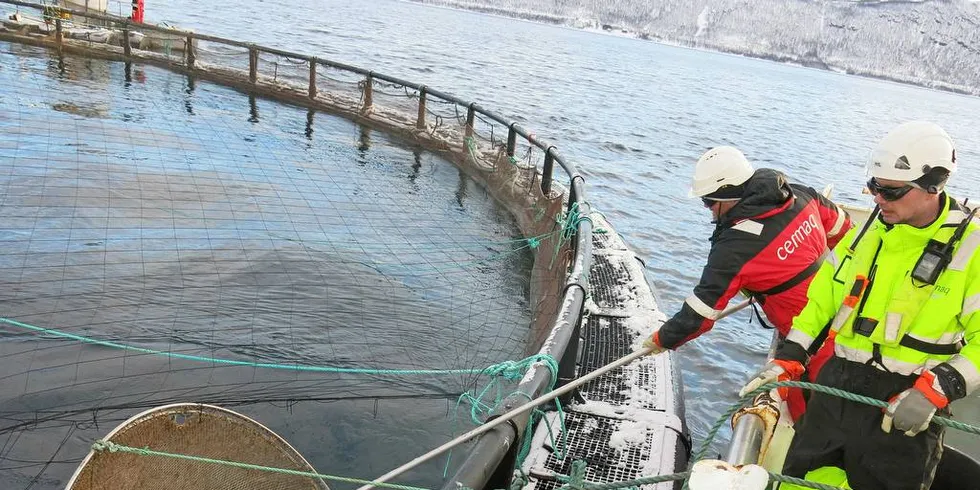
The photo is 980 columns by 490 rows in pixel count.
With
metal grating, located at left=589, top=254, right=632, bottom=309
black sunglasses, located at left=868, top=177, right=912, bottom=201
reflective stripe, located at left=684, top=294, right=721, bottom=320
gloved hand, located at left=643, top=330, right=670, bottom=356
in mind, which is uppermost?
black sunglasses, located at left=868, top=177, right=912, bottom=201

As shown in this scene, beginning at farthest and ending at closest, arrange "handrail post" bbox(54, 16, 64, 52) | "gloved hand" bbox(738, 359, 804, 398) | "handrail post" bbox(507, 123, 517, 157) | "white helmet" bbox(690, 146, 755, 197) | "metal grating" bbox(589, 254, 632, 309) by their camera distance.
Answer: "handrail post" bbox(54, 16, 64, 52) < "handrail post" bbox(507, 123, 517, 157) < "metal grating" bbox(589, 254, 632, 309) < "white helmet" bbox(690, 146, 755, 197) < "gloved hand" bbox(738, 359, 804, 398)

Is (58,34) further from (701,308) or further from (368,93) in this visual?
(701,308)

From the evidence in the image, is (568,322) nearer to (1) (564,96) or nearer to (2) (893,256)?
(2) (893,256)

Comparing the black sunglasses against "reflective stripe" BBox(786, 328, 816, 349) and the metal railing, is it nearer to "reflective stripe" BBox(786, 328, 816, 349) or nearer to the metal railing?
"reflective stripe" BBox(786, 328, 816, 349)

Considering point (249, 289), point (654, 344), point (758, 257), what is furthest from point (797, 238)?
point (249, 289)

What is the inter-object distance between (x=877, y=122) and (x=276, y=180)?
53.1m

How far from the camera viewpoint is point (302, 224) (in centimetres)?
840

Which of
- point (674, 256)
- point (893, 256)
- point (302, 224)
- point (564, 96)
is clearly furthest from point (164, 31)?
point (564, 96)

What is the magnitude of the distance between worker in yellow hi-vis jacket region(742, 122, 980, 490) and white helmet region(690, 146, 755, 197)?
987 millimetres

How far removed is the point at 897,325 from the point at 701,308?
3.66 ft

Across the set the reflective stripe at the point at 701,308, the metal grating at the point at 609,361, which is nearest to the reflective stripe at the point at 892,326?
the reflective stripe at the point at 701,308

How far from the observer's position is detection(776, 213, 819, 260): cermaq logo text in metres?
4.00

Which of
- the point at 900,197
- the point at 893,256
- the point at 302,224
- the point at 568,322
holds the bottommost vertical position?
the point at 302,224

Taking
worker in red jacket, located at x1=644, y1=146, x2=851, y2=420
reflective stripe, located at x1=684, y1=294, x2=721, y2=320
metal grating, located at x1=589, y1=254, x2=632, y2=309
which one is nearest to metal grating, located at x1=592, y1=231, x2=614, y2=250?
metal grating, located at x1=589, y1=254, x2=632, y2=309
